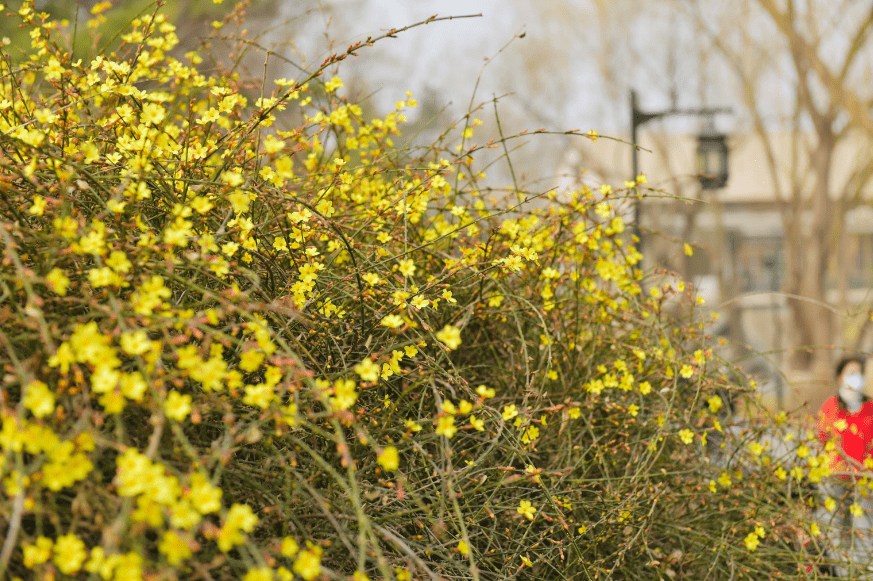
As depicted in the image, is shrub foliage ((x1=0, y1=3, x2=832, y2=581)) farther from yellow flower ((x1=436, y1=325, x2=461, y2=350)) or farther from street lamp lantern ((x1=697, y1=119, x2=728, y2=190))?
street lamp lantern ((x1=697, y1=119, x2=728, y2=190))

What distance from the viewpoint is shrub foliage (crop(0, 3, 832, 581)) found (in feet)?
3.36

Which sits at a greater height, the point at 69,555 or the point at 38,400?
the point at 38,400

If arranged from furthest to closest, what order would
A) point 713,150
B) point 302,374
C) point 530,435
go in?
point 713,150, point 530,435, point 302,374

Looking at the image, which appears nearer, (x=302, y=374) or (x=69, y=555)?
(x=69, y=555)

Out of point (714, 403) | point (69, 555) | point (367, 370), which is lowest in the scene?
point (714, 403)

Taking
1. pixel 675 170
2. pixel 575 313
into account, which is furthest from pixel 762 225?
pixel 575 313

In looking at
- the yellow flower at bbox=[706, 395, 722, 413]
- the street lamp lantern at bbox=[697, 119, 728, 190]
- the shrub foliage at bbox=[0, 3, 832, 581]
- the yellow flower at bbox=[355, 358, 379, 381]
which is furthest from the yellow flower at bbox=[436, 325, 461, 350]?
the street lamp lantern at bbox=[697, 119, 728, 190]

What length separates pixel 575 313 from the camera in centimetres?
222

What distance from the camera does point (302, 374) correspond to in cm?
116

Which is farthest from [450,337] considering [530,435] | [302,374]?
[530,435]

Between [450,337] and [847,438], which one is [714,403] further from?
[847,438]

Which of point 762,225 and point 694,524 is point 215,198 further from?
point 762,225

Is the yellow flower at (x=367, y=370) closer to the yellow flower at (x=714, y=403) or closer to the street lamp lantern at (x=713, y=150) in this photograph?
the yellow flower at (x=714, y=403)

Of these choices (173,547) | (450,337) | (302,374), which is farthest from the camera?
(450,337)
